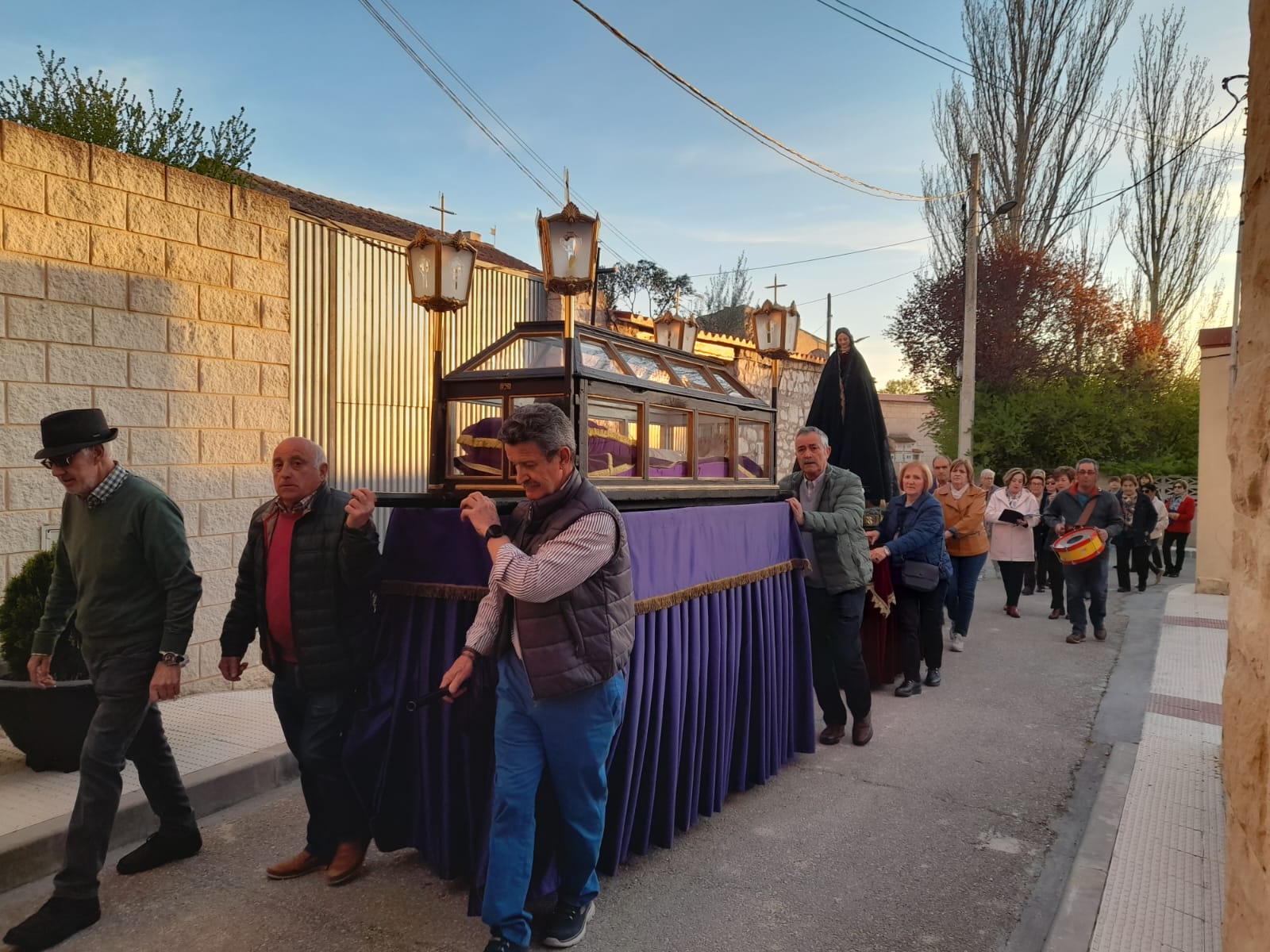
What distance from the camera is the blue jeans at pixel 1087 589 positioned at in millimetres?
8125

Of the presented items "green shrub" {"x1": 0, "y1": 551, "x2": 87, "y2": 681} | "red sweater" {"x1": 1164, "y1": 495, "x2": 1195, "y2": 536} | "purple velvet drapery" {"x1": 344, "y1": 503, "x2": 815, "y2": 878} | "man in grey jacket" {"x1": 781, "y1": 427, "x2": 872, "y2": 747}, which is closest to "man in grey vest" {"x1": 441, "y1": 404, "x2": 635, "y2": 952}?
"purple velvet drapery" {"x1": 344, "y1": 503, "x2": 815, "y2": 878}

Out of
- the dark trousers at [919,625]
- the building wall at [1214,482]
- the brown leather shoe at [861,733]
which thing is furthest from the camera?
the building wall at [1214,482]

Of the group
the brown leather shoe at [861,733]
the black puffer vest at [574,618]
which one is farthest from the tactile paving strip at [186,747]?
the brown leather shoe at [861,733]

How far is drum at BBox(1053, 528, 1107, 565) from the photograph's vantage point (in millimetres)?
7992

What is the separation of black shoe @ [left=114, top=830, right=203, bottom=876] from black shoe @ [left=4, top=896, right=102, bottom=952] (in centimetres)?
39

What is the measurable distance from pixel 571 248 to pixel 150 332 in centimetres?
308

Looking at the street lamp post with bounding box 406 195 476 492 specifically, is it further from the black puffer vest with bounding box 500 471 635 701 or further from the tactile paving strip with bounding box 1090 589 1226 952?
the tactile paving strip with bounding box 1090 589 1226 952

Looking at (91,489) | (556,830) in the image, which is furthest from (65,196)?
(556,830)

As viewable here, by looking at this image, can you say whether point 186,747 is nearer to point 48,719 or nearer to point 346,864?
point 48,719

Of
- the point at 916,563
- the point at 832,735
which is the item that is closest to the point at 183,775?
the point at 832,735

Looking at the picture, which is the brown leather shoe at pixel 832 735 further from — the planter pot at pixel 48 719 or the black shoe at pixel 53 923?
the planter pot at pixel 48 719

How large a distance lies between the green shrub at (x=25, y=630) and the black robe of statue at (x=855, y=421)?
4.87m

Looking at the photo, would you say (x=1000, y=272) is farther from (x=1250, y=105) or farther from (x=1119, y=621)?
(x=1250, y=105)

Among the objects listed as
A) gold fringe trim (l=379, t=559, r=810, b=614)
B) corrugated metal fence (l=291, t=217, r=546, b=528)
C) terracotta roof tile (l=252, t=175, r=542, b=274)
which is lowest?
gold fringe trim (l=379, t=559, r=810, b=614)
